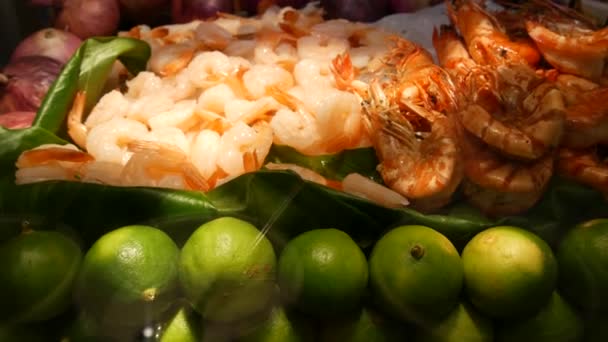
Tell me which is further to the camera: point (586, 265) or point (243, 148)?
point (243, 148)

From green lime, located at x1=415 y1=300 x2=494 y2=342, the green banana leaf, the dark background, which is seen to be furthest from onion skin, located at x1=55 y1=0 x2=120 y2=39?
green lime, located at x1=415 y1=300 x2=494 y2=342

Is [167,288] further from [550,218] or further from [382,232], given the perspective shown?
[550,218]

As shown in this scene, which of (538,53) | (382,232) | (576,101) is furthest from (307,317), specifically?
(538,53)

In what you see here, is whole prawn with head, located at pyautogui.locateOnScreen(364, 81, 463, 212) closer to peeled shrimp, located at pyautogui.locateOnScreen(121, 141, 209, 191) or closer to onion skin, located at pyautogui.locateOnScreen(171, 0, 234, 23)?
peeled shrimp, located at pyautogui.locateOnScreen(121, 141, 209, 191)

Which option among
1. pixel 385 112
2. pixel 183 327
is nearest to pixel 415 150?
pixel 385 112

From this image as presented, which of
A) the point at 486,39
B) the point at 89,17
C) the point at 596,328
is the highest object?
the point at 486,39

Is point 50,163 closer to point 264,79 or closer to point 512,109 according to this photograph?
point 264,79
